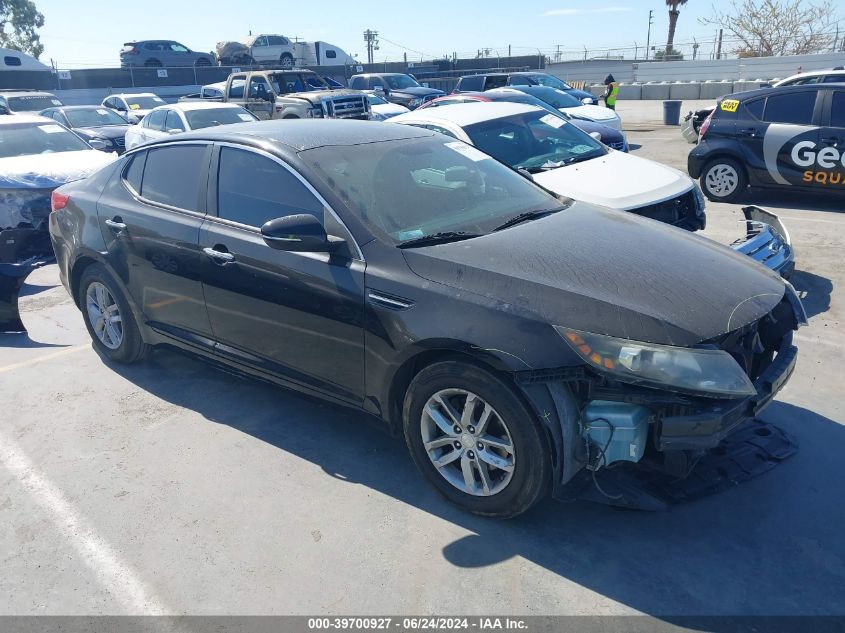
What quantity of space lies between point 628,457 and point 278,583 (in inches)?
62.3

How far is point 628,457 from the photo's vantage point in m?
2.98

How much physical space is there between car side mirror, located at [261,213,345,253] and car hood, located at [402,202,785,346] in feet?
1.40

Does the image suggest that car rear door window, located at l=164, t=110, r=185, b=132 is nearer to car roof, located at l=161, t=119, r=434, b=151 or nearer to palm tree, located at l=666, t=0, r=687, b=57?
car roof, located at l=161, t=119, r=434, b=151

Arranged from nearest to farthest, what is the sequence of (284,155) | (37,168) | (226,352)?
(284,155)
(226,352)
(37,168)

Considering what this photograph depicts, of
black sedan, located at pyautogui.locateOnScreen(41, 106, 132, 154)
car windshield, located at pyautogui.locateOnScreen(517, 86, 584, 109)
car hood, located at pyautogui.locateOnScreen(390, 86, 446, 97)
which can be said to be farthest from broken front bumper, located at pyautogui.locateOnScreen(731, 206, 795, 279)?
car hood, located at pyautogui.locateOnScreen(390, 86, 446, 97)

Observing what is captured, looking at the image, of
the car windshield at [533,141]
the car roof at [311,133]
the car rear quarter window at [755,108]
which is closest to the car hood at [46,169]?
the car windshield at [533,141]

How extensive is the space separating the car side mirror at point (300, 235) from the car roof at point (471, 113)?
4231 millimetres

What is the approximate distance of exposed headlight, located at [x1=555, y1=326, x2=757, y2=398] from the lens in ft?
9.32

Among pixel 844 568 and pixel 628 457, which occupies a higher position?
pixel 628 457

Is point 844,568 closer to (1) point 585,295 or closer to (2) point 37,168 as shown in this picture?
(1) point 585,295

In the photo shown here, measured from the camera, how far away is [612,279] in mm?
3207

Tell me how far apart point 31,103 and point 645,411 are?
18.4 meters

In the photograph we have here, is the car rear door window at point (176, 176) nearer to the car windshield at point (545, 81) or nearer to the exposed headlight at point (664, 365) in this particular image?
the exposed headlight at point (664, 365)

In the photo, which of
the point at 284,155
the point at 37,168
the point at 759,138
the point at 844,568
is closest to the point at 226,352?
the point at 284,155
